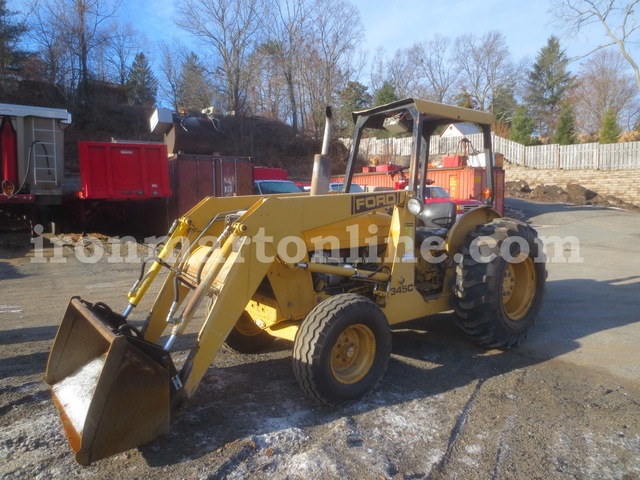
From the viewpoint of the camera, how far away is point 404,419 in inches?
140

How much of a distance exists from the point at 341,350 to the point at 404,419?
2.19ft

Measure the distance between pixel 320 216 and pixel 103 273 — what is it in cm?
670

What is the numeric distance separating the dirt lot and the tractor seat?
116 centimetres

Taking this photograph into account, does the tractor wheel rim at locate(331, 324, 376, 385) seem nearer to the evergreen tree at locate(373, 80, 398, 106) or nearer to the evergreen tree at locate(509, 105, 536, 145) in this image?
the evergreen tree at locate(509, 105, 536, 145)

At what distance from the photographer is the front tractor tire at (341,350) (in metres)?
3.48

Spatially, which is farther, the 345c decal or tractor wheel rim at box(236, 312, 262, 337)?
tractor wheel rim at box(236, 312, 262, 337)

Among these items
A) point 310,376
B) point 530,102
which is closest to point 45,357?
point 310,376

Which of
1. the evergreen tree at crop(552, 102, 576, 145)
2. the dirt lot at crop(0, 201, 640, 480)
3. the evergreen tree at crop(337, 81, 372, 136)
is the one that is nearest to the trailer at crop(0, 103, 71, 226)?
the dirt lot at crop(0, 201, 640, 480)

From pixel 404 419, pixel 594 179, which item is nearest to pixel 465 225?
pixel 404 419

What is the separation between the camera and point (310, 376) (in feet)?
11.3

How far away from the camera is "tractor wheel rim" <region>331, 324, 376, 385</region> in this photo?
3.75 meters

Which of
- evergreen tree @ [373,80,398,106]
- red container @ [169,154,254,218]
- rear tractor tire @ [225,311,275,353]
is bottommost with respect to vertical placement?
rear tractor tire @ [225,311,275,353]

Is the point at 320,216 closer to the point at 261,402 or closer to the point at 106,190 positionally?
the point at 261,402

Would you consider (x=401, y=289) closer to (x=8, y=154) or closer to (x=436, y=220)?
(x=436, y=220)
